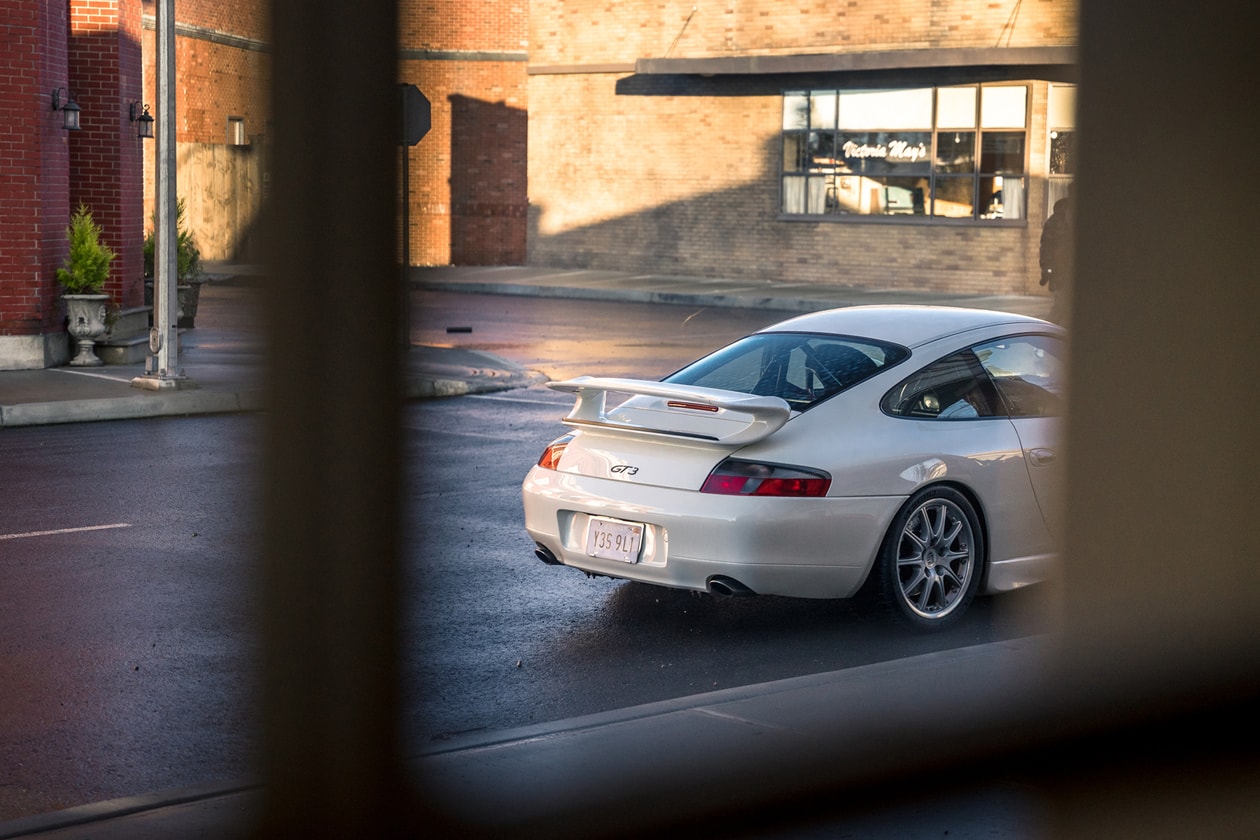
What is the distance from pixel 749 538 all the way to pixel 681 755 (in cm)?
333

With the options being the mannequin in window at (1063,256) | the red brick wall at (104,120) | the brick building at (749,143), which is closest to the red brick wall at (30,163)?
the red brick wall at (104,120)

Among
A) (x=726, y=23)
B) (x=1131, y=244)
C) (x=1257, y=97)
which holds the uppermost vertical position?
(x=726, y=23)

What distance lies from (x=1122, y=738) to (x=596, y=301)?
997 inches

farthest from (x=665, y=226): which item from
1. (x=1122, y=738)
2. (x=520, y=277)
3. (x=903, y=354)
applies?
(x=1122, y=738)

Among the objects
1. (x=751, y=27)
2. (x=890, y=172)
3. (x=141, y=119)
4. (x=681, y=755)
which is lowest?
(x=681, y=755)

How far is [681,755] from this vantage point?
108 inches

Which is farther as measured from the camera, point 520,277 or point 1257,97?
point 520,277

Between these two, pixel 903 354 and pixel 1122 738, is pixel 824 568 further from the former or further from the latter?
pixel 1122 738

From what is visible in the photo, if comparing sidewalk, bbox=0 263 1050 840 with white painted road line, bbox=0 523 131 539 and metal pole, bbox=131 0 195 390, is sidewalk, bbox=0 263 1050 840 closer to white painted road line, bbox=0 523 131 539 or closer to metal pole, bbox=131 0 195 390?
white painted road line, bbox=0 523 131 539

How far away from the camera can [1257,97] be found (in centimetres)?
200

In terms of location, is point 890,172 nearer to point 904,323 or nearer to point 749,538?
point 904,323

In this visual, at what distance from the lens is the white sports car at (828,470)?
6121mm

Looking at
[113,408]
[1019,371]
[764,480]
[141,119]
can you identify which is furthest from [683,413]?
[141,119]

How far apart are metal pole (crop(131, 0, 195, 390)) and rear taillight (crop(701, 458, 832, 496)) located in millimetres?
8470
